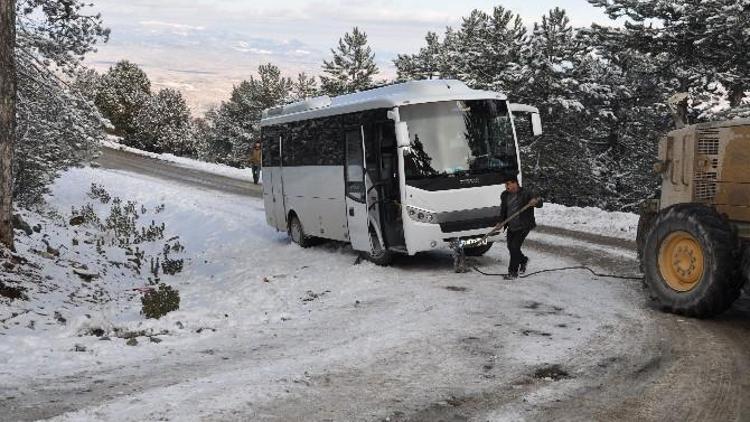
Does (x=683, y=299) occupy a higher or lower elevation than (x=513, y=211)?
lower

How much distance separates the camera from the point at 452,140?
37.6 ft

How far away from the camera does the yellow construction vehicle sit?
7258 millimetres

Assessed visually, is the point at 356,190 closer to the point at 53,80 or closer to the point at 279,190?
the point at 279,190

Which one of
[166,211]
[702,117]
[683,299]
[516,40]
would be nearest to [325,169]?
[683,299]

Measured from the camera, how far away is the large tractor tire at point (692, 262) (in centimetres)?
723

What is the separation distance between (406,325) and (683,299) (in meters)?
3.27

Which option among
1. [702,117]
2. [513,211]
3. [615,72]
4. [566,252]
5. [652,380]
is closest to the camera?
[652,380]

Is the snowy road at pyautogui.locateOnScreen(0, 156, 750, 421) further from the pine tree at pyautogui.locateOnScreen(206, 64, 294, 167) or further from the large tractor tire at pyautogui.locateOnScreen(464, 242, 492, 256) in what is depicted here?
the pine tree at pyautogui.locateOnScreen(206, 64, 294, 167)

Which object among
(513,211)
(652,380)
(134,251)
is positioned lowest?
(134,251)

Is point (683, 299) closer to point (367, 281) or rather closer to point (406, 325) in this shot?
point (406, 325)

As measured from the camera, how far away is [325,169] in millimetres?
14039

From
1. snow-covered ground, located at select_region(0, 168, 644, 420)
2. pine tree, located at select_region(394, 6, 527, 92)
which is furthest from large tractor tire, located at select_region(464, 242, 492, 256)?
pine tree, located at select_region(394, 6, 527, 92)

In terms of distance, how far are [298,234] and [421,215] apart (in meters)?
5.66

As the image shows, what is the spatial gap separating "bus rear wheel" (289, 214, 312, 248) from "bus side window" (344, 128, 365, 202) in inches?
126
